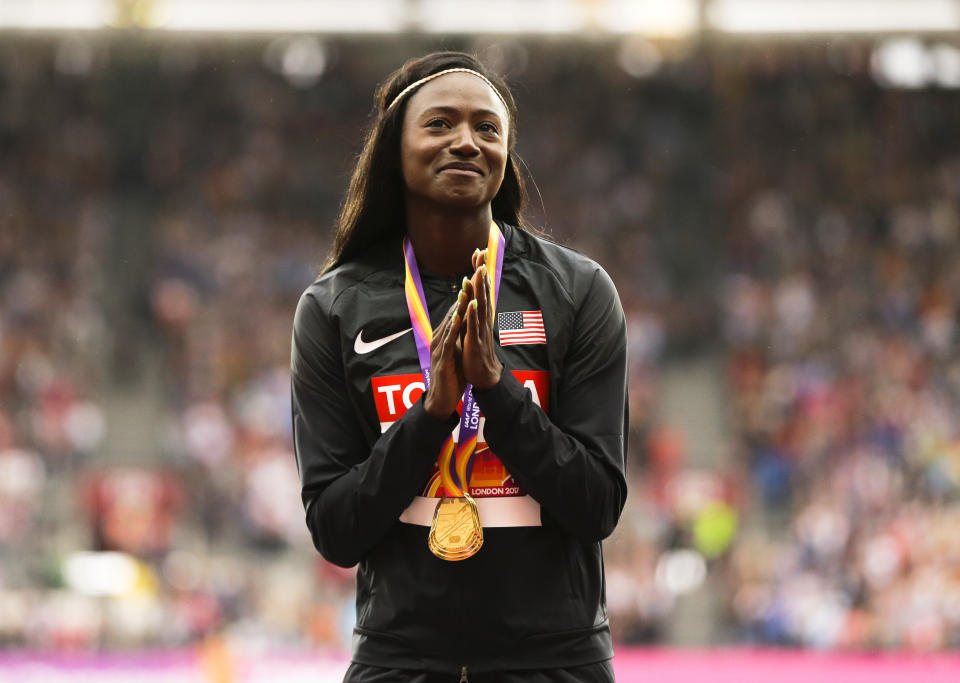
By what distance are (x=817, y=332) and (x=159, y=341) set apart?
7.99 meters

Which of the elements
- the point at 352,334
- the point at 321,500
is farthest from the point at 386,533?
the point at 352,334

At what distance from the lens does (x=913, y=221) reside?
18.7m

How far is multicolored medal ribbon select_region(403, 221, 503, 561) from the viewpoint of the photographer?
2.21 metres

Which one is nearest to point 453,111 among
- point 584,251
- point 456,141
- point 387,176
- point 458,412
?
point 456,141

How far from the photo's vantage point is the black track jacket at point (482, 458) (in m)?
2.23

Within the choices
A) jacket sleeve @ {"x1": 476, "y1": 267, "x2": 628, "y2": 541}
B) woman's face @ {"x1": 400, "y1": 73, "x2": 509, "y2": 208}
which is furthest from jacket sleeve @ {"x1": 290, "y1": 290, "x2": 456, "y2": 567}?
woman's face @ {"x1": 400, "y1": 73, "x2": 509, "y2": 208}

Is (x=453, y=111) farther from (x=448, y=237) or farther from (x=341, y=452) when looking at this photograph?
(x=341, y=452)

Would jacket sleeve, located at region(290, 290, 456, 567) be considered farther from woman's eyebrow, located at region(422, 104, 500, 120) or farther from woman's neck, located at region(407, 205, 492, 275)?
woman's eyebrow, located at region(422, 104, 500, 120)

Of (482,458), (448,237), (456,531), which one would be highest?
(448,237)

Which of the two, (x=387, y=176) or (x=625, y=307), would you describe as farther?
(x=625, y=307)

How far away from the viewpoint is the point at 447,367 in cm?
219

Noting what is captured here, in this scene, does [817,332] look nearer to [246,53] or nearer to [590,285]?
[246,53]

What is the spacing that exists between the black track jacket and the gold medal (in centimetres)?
5

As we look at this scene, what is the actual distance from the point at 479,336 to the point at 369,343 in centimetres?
30
